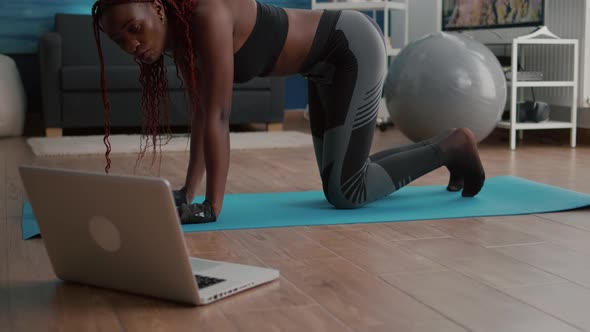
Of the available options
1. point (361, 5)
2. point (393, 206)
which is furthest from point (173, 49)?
point (361, 5)

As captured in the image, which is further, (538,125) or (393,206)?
(538,125)

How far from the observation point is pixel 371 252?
76.4 inches

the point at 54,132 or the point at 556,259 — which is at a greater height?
the point at 556,259

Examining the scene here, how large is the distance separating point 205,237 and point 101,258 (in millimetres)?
548

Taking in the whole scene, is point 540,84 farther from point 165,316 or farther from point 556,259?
point 165,316

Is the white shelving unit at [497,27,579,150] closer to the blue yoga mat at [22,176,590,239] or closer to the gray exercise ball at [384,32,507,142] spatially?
the gray exercise ball at [384,32,507,142]

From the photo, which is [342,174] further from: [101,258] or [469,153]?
[101,258]

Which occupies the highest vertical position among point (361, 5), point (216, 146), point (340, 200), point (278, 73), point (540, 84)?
point (361, 5)

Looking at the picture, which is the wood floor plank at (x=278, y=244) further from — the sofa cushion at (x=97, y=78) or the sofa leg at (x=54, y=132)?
the sofa leg at (x=54, y=132)

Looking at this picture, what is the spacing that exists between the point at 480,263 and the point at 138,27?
95 cm

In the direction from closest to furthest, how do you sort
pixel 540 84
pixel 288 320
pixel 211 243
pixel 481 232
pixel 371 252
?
1. pixel 288 320
2. pixel 371 252
3. pixel 211 243
4. pixel 481 232
5. pixel 540 84

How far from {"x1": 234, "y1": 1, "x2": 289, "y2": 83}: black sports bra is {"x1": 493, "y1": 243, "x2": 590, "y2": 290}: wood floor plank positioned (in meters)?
0.80

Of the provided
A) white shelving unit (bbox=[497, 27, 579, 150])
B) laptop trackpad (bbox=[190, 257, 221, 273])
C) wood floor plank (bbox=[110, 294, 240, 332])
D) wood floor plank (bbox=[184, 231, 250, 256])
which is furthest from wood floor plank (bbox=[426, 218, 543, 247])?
white shelving unit (bbox=[497, 27, 579, 150])

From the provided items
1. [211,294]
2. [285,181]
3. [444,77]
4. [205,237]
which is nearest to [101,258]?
[211,294]
